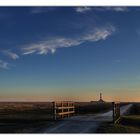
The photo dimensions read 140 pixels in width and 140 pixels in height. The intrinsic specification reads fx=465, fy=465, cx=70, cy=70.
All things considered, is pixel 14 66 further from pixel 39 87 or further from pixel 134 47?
pixel 134 47

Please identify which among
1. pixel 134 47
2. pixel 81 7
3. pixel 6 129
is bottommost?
pixel 6 129

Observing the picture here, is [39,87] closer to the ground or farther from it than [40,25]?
closer to the ground

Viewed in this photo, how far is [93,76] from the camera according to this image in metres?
14.7

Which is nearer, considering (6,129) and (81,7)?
(6,129)

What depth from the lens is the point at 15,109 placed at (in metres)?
24.8

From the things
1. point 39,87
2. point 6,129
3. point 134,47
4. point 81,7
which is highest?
point 81,7

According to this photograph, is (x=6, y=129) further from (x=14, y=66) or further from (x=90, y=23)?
(x=90, y=23)

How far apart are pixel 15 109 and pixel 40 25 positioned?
11223mm

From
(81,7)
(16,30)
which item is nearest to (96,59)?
(81,7)

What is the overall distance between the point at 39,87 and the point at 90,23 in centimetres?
256
